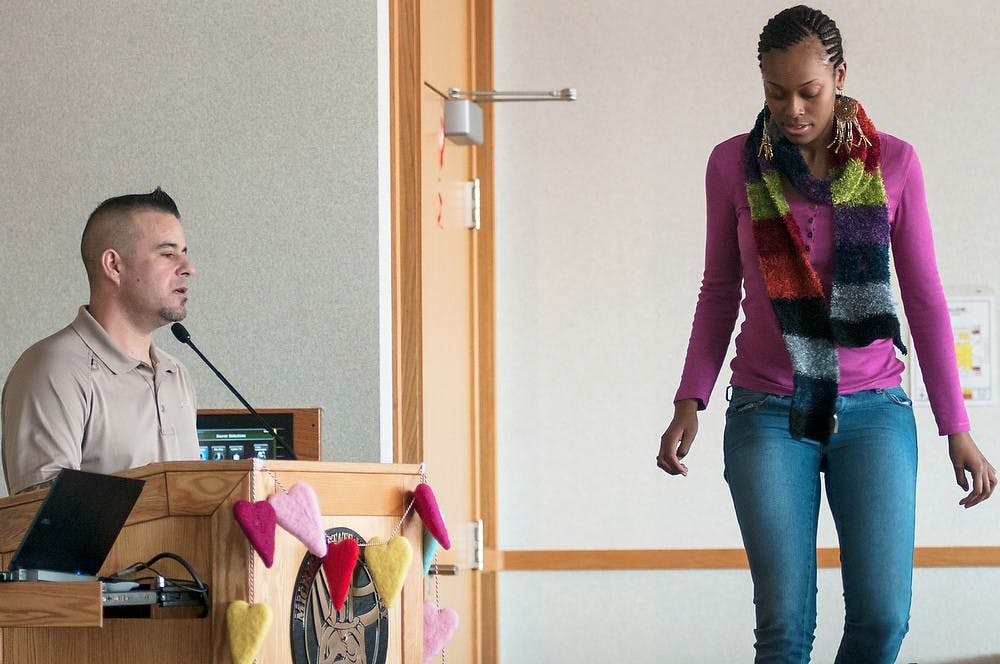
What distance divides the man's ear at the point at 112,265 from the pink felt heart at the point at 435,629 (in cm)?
86

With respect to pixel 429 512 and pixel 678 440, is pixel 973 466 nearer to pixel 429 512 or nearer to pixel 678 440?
pixel 678 440

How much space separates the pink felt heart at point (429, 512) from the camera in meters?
1.99

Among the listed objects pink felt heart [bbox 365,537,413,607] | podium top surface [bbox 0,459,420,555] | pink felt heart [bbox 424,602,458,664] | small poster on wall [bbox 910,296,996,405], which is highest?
small poster on wall [bbox 910,296,996,405]

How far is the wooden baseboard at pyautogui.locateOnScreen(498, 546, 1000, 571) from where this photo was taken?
4.00 meters

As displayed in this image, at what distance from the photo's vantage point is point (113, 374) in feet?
7.65

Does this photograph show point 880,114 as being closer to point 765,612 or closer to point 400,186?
point 400,186

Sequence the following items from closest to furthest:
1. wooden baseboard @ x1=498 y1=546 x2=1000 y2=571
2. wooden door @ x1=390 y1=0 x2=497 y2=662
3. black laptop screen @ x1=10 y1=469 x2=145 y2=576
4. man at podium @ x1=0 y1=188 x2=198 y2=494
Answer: black laptop screen @ x1=10 y1=469 x2=145 y2=576, man at podium @ x1=0 y1=188 x2=198 y2=494, wooden door @ x1=390 y1=0 x2=497 y2=662, wooden baseboard @ x1=498 y1=546 x2=1000 y2=571

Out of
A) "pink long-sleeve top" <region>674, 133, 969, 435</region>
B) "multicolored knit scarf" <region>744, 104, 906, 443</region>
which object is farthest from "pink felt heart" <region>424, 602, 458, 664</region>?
"multicolored knit scarf" <region>744, 104, 906, 443</region>

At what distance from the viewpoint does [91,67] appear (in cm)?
326

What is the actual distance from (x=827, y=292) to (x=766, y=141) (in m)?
0.28

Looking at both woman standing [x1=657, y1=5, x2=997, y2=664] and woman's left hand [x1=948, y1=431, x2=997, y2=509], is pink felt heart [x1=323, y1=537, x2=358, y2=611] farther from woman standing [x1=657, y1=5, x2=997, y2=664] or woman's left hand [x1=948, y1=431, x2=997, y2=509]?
woman's left hand [x1=948, y1=431, x2=997, y2=509]

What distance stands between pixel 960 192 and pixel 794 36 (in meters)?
Answer: 2.17

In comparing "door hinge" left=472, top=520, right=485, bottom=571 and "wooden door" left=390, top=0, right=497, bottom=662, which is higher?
"wooden door" left=390, top=0, right=497, bottom=662

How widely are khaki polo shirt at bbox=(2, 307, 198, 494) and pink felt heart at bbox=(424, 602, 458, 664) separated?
574mm
